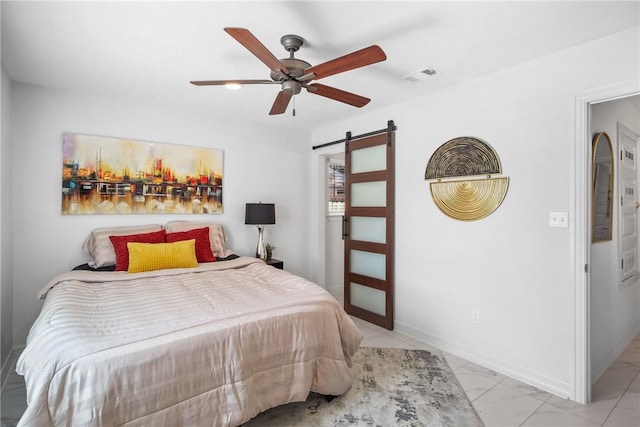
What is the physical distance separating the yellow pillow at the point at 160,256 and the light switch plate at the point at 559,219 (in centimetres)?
303

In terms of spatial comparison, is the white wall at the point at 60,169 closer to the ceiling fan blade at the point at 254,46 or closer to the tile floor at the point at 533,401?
the tile floor at the point at 533,401

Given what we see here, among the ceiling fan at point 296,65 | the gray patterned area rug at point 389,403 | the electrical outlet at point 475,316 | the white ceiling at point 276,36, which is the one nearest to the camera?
the ceiling fan at point 296,65

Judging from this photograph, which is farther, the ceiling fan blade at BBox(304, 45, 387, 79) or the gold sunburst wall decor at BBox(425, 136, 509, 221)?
the gold sunburst wall decor at BBox(425, 136, 509, 221)

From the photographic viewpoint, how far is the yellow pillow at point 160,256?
2.91m

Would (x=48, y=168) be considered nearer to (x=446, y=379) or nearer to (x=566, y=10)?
(x=446, y=379)

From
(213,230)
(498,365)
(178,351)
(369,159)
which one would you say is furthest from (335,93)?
(498,365)

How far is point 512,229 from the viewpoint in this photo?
2605 mm

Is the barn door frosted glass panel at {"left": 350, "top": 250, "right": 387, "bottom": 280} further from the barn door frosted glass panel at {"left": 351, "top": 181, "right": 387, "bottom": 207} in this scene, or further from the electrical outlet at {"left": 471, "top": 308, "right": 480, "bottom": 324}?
the electrical outlet at {"left": 471, "top": 308, "right": 480, "bottom": 324}

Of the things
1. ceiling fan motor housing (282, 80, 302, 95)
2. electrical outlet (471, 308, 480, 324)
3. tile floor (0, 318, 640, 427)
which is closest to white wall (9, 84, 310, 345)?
tile floor (0, 318, 640, 427)

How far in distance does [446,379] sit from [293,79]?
248cm

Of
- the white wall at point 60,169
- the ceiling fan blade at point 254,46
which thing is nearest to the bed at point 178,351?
the white wall at point 60,169

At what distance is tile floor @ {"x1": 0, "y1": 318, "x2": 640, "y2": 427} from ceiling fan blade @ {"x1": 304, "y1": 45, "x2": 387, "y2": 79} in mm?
2278

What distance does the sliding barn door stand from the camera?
3.60m

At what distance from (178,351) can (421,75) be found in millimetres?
2680
